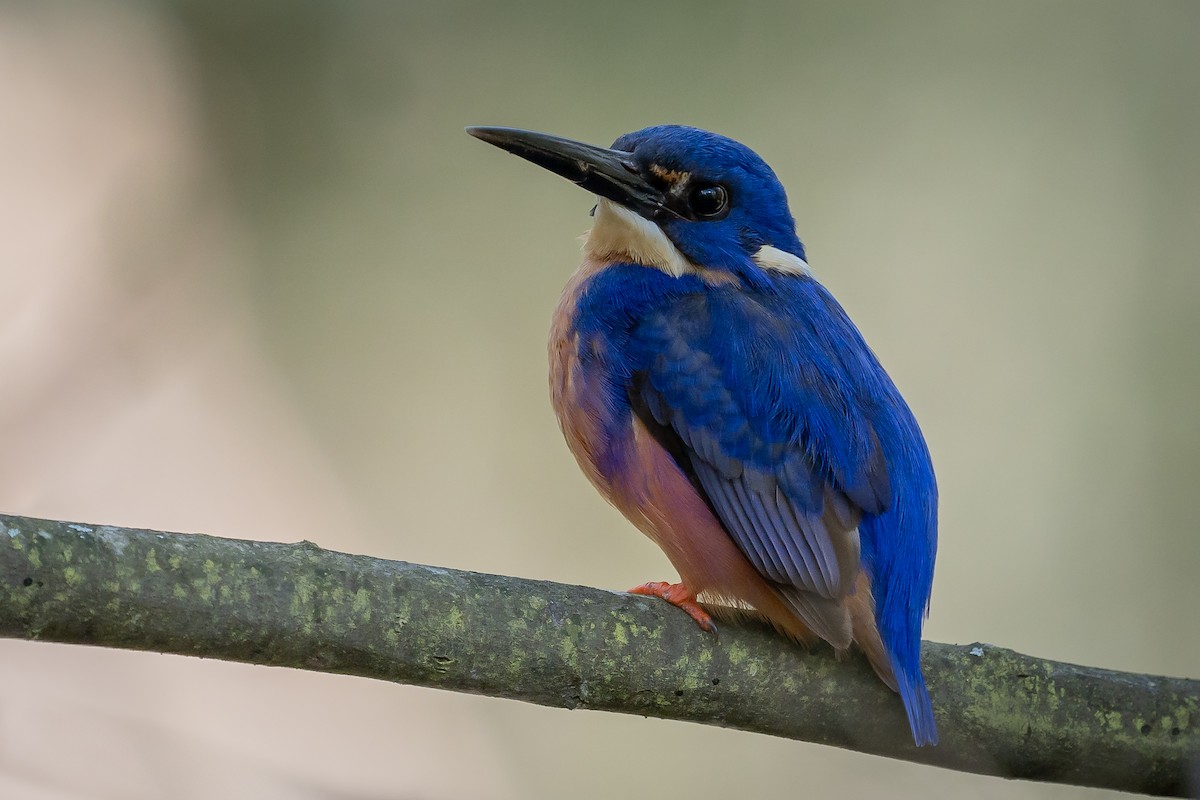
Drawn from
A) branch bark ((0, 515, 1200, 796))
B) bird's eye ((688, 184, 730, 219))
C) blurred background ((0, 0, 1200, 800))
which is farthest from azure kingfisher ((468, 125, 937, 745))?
blurred background ((0, 0, 1200, 800))

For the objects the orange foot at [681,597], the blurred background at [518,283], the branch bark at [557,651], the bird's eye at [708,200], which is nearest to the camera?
the branch bark at [557,651]

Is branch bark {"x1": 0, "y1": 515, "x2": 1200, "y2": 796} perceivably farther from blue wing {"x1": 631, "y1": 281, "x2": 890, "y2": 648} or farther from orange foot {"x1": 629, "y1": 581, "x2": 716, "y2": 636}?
blue wing {"x1": 631, "y1": 281, "x2": 890, "y2": 648}

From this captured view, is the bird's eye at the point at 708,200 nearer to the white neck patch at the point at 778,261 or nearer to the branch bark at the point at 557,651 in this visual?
the white neck patch at the point at 778,261

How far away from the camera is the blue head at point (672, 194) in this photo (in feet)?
11.7

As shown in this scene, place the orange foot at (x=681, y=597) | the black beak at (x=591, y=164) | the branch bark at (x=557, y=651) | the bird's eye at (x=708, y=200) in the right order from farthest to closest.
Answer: the bird's eye at (x=708, y=200), the black beak at (x=591, y=164), the orange foot at (x=681, y=597), the branch bark at (x=557, y=651)

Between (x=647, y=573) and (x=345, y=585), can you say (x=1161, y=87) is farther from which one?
(x=345, y=585)

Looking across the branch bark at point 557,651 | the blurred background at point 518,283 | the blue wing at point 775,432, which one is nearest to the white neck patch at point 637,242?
the blue wing at point 775,432

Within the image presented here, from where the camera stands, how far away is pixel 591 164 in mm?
→ 3561

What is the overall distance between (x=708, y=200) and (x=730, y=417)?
0.81 m

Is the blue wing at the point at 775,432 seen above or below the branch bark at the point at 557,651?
above

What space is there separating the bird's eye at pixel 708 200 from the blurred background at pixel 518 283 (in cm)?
199

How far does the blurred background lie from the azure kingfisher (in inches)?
64.6

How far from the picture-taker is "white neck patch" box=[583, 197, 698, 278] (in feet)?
11.7

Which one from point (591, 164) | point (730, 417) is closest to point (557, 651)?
point (730, 417)
